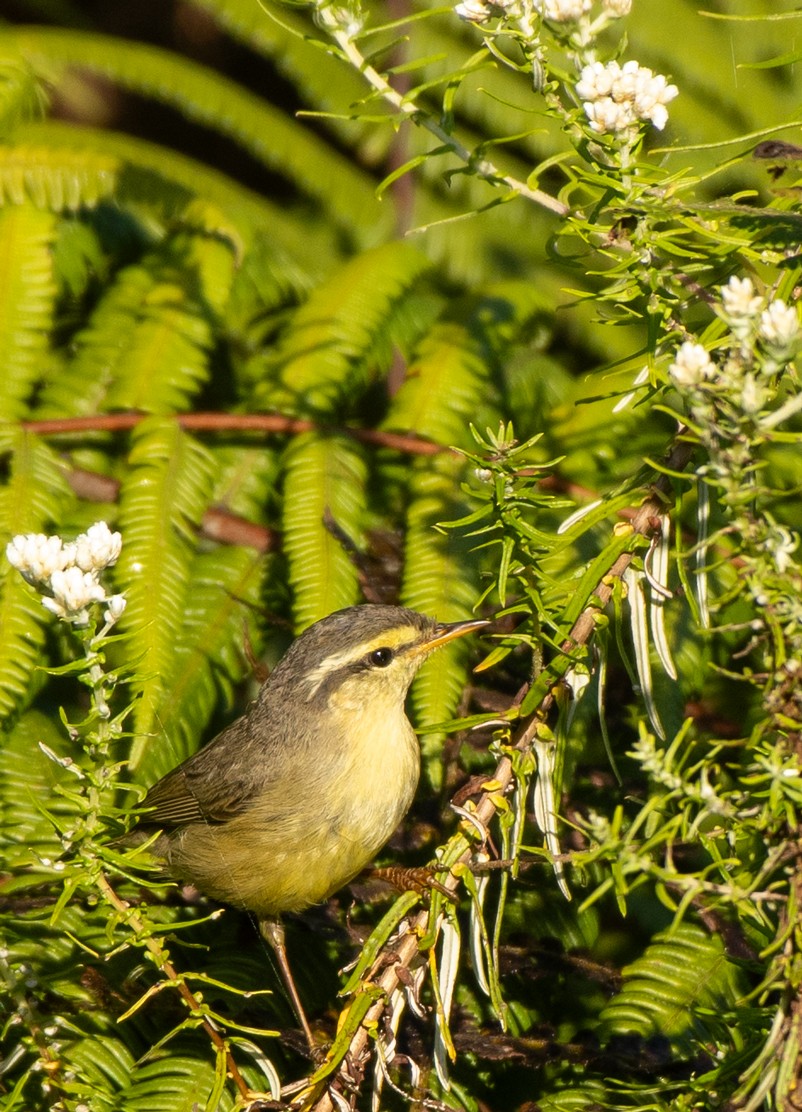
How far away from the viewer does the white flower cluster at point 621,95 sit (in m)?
1.87

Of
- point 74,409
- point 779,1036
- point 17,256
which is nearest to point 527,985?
point 779,1036

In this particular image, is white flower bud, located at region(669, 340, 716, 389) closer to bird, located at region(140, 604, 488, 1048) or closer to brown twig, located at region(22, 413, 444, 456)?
bird, located at region(140, 604, 488, 1048)

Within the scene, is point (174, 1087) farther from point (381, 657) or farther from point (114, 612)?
point (114, 612)

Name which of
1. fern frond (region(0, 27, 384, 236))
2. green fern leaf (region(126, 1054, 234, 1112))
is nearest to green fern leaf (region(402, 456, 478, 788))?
green fern leaf (region(126, 1054, 234, 1112))

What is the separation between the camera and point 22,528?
11.7ft

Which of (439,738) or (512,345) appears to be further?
(512,345)

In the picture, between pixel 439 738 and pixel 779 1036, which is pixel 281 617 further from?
pixel 779 1036

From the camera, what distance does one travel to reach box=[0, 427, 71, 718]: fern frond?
3242mm

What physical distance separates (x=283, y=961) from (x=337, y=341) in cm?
206

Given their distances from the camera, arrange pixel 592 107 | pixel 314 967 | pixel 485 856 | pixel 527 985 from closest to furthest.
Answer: pixel 592 107, pixel 485 856, pixel 527 985, pixel 314 967

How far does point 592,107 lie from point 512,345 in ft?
7.82

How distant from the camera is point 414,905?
7.16ft

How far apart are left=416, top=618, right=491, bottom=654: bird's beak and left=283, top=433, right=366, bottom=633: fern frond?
13.1 inches

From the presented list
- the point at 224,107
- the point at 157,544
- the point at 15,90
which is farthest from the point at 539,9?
the point at 224,107
